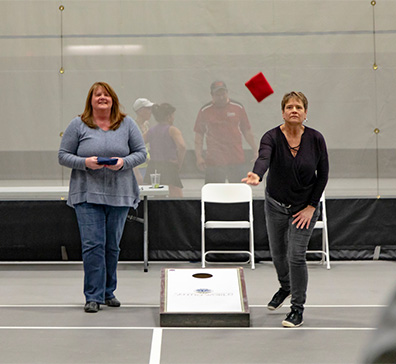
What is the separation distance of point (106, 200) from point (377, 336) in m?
3.49

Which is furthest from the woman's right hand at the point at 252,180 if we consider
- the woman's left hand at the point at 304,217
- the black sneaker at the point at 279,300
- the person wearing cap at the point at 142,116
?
the person wearing cap at the point at 142,116

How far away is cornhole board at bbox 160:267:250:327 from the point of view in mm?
3561

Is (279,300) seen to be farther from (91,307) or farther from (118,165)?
(118,165)

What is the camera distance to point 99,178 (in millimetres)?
3900

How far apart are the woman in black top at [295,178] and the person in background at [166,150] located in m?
2.74

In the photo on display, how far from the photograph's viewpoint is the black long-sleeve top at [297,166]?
3.41 meters

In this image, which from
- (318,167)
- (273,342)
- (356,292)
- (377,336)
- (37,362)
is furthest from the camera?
(356,292)

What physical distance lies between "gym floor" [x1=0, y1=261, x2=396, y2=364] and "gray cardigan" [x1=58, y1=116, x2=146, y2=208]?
0.75 m

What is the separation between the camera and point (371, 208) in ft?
20.4

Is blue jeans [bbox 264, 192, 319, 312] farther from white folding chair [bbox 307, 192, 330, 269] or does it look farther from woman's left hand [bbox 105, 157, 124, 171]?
white folding chair [bbox 307, 192, 330, 269]

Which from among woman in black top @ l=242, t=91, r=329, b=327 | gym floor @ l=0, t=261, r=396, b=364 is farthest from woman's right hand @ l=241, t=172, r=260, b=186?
gym floor @ l=0, t=261, r=396, b=364

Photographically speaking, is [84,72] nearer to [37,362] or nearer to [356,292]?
[356,292]

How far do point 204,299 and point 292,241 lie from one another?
643 mm

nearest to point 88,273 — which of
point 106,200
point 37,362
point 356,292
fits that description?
point 106,200
